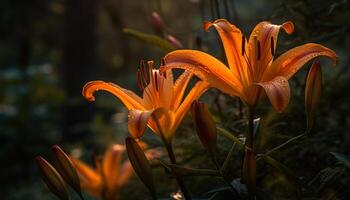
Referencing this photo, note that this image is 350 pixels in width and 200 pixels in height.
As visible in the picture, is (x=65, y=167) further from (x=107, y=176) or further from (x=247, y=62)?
(x=107, y=176)

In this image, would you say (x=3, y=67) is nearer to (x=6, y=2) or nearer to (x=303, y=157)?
(x=6, y=2)

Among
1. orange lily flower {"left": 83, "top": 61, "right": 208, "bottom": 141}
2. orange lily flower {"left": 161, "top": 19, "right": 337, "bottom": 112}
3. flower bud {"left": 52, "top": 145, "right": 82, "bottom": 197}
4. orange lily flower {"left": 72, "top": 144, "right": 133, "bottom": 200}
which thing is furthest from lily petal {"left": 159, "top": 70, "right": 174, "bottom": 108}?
orange lily flower {"left": 72, "top": 144, "right": 133, "bottom": 200}

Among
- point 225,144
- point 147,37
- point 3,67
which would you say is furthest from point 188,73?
point 3,67

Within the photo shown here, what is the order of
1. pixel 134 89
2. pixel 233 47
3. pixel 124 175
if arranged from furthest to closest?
pixel 134 89 < pixel 124 175 < pixel 233 47

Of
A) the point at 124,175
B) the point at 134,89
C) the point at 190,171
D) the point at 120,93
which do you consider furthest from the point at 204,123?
the point at 134,89

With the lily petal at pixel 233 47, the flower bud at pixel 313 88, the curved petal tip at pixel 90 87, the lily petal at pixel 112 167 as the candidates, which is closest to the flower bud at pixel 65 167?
the curved petal tip at pixel 90 87
